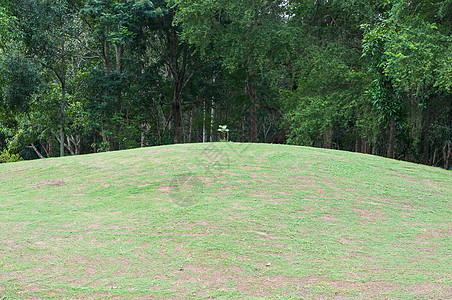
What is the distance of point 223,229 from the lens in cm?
549

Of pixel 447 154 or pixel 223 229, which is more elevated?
pixel 447 154

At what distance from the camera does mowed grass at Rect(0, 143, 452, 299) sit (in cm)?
397

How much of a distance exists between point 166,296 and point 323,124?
1430 cm

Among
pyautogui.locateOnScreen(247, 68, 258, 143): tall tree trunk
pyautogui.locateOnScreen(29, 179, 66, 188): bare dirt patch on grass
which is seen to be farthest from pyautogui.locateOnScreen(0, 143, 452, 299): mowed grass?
pyautogui.locateOnScreen(247, 68, 258, 143): tall tree trunk

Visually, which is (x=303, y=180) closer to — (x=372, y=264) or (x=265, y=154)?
(x=265, y=154)

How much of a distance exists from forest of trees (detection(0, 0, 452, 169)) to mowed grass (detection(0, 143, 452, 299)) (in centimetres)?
603

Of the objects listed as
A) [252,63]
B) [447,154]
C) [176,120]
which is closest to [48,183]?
[252,63]

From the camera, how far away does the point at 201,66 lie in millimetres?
24484

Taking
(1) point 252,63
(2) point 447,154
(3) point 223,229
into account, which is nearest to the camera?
(3) point 223,229

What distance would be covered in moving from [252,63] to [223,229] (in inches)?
615

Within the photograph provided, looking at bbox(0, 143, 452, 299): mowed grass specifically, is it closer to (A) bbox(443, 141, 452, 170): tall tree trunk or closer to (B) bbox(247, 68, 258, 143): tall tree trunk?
(B) bbox(247, 68, 258, 143): tall tree trunk

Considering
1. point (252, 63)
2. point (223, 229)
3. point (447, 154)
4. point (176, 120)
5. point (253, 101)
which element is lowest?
point (223, 229)

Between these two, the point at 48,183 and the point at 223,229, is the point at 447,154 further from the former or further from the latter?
the point at 48,183

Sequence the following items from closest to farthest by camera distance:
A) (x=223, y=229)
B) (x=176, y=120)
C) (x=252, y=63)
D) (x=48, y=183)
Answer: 1. (x=223, y=229)
2. (x=48, y=183)
3. (x=252, y=63)
4. (x=176, y=120)
